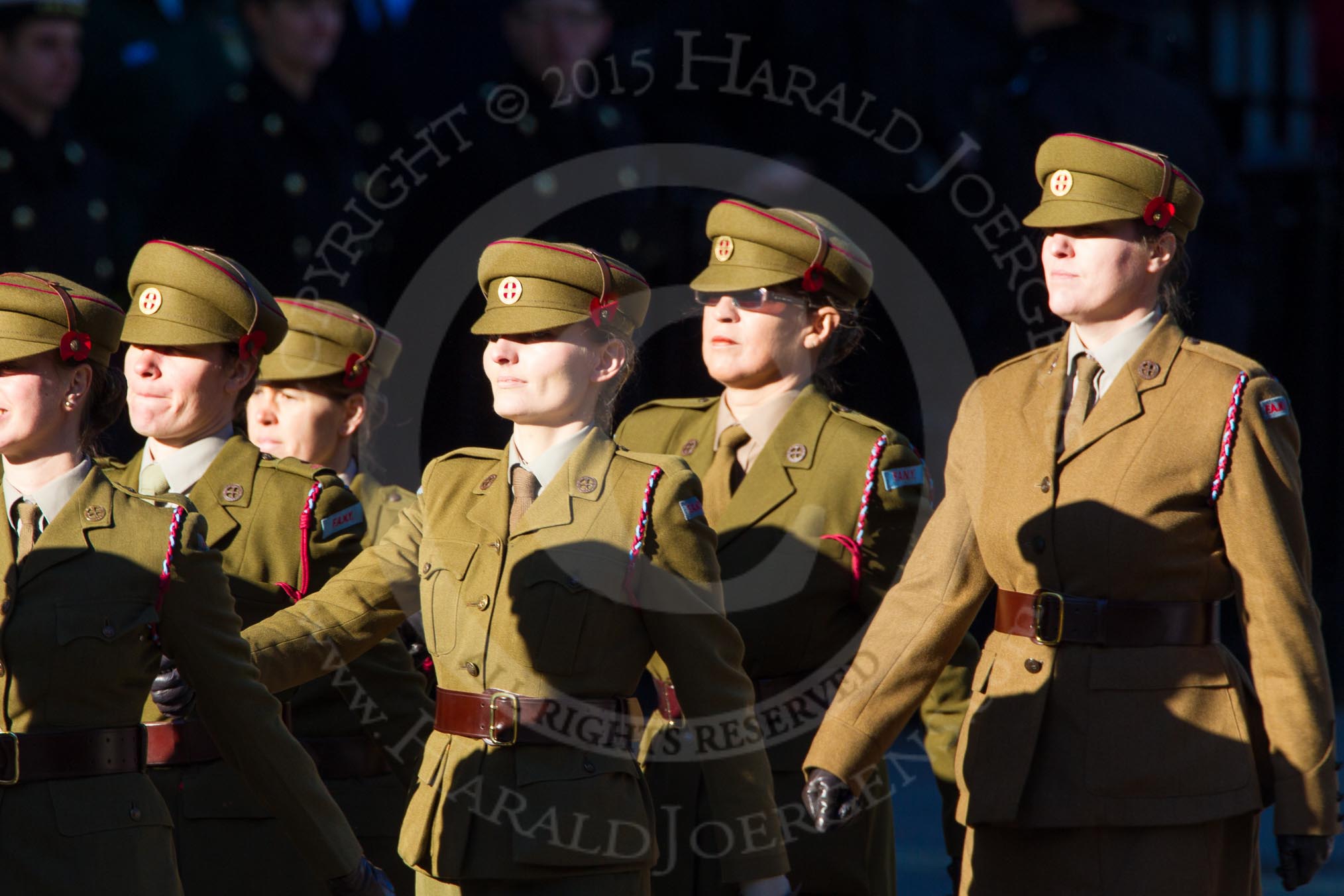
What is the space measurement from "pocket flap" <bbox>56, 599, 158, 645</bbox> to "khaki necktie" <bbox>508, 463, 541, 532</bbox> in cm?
66

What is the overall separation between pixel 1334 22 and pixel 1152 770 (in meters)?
6.72

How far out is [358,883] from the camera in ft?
10.6

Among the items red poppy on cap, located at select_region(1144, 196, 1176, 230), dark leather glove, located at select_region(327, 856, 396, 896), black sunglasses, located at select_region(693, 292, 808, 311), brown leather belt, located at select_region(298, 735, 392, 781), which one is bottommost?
dark leather glove, located at select_region(327, 856, 396, 896)

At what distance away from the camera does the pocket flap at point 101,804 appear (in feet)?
9.78

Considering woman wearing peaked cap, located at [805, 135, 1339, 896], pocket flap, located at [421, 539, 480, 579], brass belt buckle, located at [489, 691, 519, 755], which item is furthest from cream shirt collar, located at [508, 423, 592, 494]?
woman wearing peaked cap, located at [805, 135, 1339, 896]

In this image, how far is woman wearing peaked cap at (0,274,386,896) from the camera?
Answer: 2.99 m

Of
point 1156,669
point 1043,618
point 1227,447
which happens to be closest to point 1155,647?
point 1156,669

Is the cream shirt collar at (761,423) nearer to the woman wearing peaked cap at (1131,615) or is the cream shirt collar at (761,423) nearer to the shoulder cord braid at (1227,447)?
the woman wearing peaked cap at (1131,615)

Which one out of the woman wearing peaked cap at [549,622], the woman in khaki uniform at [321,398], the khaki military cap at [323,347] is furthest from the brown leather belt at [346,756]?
the khaki military cap at [323,347]

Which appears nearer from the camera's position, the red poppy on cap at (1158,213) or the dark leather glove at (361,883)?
the dark leather glove at (361,883)

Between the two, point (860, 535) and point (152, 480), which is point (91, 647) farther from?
point (860, 535)

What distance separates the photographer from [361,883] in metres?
3.22

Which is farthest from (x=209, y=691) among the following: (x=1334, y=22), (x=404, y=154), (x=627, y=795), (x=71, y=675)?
(x=1334, y=22)

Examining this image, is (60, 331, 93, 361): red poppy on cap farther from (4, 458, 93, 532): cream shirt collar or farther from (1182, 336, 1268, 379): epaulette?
(1182, 336, 1268, 379): epaulette
